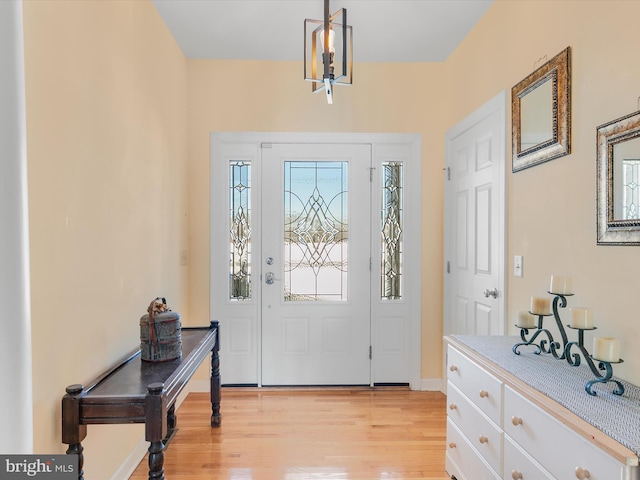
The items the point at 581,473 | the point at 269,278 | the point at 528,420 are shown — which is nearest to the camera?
the point at 581,473

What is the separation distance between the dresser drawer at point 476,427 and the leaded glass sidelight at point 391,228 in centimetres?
142

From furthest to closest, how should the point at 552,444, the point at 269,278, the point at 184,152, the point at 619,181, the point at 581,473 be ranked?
the point at 269,278 < the point at 184,152 < the point at 619,181 < the point at 552,444 < the point at 581,473

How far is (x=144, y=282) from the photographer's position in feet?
8.18

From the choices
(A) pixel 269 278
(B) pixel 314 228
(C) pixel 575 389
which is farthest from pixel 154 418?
(B) pixel 314 228

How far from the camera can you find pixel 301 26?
2.93m

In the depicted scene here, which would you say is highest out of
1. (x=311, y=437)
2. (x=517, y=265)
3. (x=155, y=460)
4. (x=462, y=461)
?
(x=517, y=265)

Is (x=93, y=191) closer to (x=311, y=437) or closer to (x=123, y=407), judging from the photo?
(x=123, y=407)

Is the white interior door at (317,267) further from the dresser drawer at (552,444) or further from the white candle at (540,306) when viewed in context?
the dresser drawer at (552,444)

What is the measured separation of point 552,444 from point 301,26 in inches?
114

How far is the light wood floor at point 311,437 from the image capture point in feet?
7.50

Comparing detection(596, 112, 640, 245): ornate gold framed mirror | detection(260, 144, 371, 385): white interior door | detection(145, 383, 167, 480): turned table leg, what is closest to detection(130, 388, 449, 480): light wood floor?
detection(260, 144, 371, 385): white interior door

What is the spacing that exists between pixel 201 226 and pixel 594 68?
2.87m

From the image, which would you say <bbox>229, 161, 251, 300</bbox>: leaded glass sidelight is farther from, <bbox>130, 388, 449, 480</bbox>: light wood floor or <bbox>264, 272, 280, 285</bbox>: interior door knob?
<bbox>130, 388, 449, 480</bbox>: light wood floor

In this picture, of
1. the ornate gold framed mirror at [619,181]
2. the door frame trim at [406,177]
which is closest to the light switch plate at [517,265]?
the ornate gold framed mirror at [619,181]
